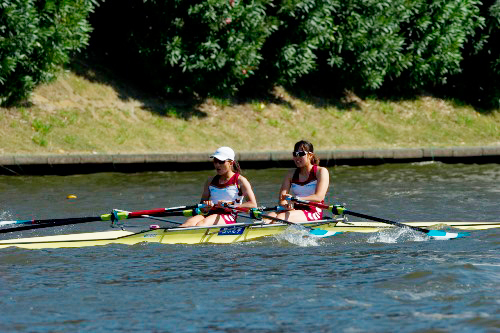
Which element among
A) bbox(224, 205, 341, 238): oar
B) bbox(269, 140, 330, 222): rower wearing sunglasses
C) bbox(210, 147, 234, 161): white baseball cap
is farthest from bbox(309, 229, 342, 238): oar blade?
bbox(210, 147, 234, 161): white baseball cap

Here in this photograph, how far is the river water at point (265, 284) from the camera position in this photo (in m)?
9.66

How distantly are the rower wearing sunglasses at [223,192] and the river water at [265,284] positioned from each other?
0.53m

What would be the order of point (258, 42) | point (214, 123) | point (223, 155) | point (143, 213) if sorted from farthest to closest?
point (214, 123) < point (258, 42) < point (223, 155) < point (143, 213)

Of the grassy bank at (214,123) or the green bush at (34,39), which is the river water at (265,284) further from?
the grassy bank at (214,123)

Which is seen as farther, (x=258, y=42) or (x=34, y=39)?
(x=258, y=42)

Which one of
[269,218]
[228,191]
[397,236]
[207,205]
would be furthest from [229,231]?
[397,236]

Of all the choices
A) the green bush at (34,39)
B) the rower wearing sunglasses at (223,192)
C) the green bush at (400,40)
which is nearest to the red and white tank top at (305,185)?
the rower wearing sunglasses at (223,192)

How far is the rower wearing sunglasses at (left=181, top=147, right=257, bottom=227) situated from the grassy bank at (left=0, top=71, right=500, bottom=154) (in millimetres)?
8477

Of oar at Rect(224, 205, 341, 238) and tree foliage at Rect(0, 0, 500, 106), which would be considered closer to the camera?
oar at Rect(224, 205, 341, 238)

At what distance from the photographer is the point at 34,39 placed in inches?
A: 853

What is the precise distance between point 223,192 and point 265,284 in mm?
3221

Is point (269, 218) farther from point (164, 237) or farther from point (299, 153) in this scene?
point (164, 237)

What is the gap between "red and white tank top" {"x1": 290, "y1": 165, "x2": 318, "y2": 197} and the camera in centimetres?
1459

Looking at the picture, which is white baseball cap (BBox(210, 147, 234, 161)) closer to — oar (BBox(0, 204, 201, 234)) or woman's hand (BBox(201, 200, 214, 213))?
woman's hand (BBox(201, 200, 214, 213))
